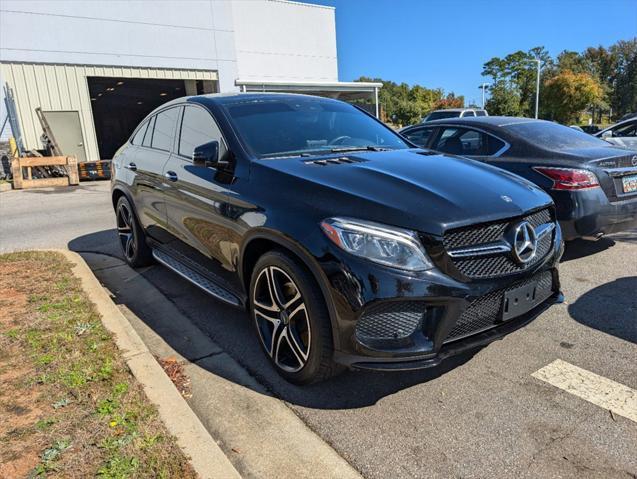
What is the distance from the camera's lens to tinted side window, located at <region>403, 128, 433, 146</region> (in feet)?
21.0

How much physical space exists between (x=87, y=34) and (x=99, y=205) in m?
11.6

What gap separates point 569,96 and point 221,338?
53.4 m

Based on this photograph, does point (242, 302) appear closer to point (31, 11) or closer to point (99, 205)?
point (99, 205)

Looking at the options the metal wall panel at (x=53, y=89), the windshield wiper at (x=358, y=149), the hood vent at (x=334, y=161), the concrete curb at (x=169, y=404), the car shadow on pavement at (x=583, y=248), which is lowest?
the car shadow on pavement at (x=583, y=248)

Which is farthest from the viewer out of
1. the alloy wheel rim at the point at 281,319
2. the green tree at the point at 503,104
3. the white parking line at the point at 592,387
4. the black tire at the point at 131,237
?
the green tree at the point at 503,104

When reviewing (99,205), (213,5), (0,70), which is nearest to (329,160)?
(99,205)

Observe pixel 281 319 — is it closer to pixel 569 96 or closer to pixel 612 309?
pixel 612 309

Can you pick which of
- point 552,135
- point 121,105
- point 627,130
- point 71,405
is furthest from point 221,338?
point 121,105

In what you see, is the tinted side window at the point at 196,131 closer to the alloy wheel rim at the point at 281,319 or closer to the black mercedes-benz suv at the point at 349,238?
the black mercedes-benz suv at the point at 349,238

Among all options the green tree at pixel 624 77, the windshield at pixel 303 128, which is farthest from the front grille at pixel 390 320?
the green tree at pixel 624 77

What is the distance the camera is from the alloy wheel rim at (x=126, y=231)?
221 inches

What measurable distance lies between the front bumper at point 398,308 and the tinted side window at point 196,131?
1.59m

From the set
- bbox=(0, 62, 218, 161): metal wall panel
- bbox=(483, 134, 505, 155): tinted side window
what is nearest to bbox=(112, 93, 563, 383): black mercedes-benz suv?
bbox=(483, 134, 505, 155): tinted side window

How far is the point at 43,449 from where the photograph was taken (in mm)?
2445
